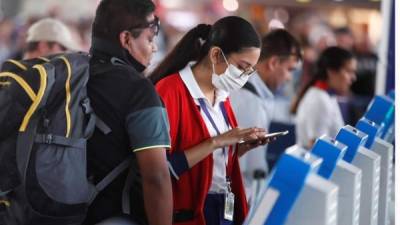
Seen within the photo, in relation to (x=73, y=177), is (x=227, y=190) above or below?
below

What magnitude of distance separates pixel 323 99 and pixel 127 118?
9.64 ft

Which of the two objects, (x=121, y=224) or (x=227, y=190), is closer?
(x=121, y=224)

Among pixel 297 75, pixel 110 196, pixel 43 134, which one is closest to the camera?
pixel 43 134

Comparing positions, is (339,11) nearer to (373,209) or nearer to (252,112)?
(252,112)

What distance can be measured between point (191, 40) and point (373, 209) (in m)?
1.01

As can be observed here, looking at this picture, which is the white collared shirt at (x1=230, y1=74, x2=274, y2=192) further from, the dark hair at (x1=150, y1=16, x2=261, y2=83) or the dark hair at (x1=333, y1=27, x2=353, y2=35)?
the dark hair at (x1=333, y1=27, x2=353, y2=35)

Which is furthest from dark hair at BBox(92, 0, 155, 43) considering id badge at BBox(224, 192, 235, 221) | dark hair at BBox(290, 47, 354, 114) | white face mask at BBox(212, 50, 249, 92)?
dark hair at BBox(290, 47, 354, 114)

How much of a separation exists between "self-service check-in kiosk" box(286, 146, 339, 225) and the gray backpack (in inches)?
31.5

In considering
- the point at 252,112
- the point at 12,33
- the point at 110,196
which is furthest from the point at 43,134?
the point at 12,33

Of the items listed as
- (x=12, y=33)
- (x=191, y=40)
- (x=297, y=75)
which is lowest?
(x=297, y=75)

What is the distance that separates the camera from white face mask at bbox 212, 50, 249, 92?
8.81ft

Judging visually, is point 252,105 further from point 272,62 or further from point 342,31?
point 342,31

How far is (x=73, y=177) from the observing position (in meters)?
2.18

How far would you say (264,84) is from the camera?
3.97m
